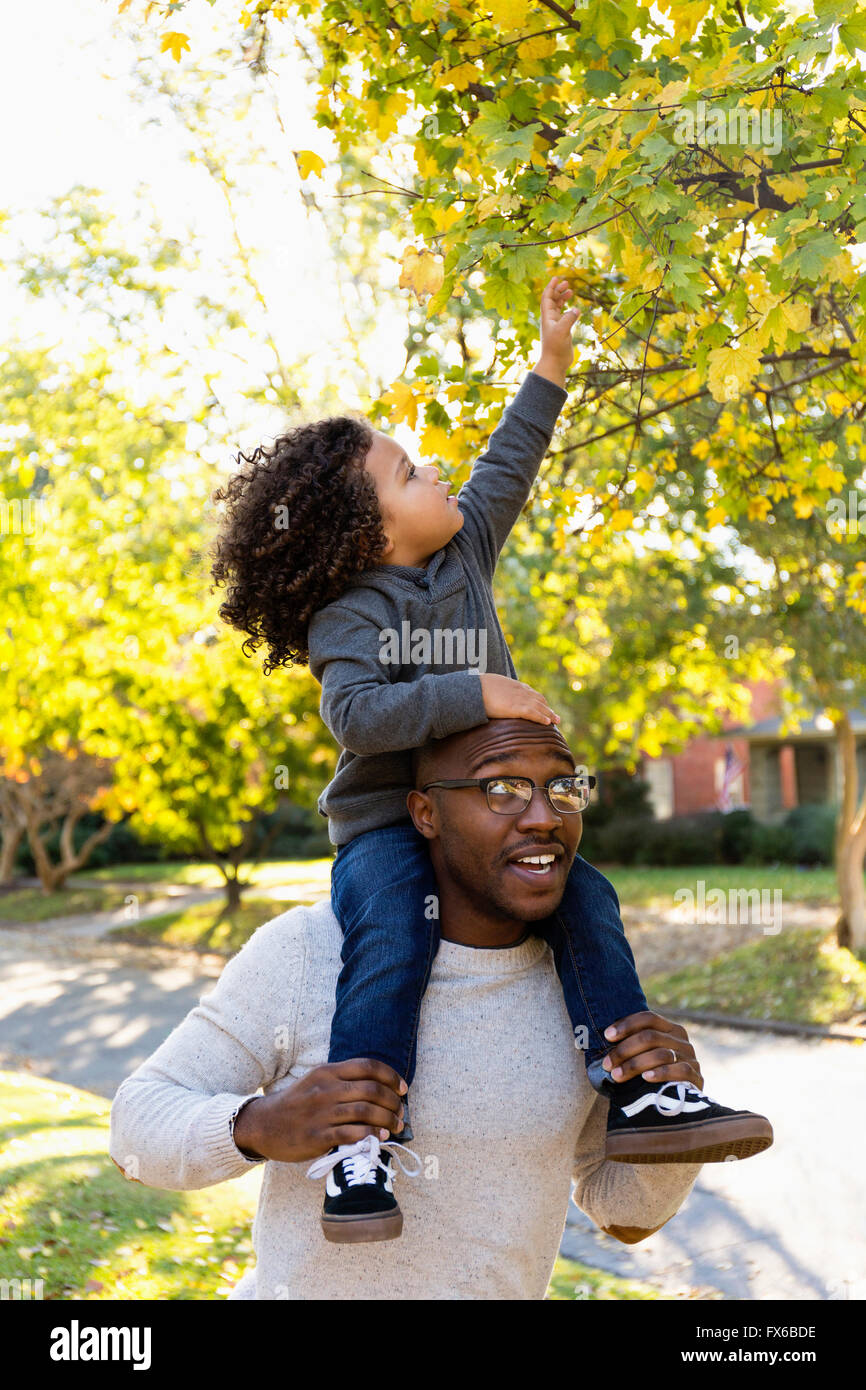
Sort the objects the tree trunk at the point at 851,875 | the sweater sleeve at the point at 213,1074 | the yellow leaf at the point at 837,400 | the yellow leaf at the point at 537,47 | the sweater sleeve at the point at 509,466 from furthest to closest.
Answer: the tree trunk at the point at 851,875 < the yellow leaf at the point at 837,400 < the yellow leaf at the point at 537,47 < the sweater sleeve at the point at 509,466 < the sweater sleeve at the point at 213,1074

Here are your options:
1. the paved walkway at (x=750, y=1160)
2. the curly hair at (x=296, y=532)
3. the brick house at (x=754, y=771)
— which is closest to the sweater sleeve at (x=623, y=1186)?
the curly hair at (x=296, y=532)

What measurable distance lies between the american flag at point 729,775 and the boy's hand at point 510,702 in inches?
1193

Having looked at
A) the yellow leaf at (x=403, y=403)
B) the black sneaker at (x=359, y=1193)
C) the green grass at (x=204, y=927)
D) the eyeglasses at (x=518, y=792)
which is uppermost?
the yellow leaf at (x=403, y=403)

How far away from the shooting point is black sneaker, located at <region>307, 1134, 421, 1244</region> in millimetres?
1808

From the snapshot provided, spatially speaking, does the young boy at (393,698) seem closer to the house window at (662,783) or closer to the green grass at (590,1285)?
the green grass at (590,1285)

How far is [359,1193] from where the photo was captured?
1844 mm

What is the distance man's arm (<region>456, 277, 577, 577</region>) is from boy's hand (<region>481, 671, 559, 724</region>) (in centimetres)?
68

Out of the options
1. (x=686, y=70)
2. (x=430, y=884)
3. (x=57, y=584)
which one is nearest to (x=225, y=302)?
(x=57, y=584)

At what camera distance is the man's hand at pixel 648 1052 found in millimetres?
2031

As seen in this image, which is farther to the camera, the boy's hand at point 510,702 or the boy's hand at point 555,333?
the boy's hand at point 555,333

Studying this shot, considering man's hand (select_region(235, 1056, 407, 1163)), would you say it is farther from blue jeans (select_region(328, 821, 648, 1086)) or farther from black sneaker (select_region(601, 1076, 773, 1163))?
black sneaker (select_region(601, 1076, 773, 1163))

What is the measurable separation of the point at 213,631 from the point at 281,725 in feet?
13.3

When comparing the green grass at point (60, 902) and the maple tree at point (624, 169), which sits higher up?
the maple tree at point (624, 169)

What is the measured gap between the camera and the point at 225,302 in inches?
478
